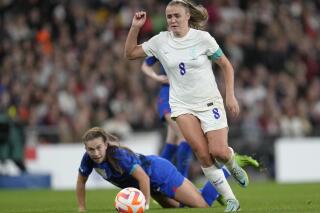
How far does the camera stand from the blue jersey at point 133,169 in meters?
10.8

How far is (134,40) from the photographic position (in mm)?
10305

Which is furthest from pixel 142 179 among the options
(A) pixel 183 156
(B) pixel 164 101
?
(B) pixel 164 101

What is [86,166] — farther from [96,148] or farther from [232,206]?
[232,206]

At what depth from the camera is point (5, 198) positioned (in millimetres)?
Result: 15539

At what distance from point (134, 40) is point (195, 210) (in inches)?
77.7

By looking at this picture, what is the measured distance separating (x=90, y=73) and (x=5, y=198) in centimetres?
735

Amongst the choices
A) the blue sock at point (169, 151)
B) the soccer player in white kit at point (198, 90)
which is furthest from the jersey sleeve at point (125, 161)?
the blue sock at point (169, 151)

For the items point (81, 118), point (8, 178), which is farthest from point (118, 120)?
point (8, 178)

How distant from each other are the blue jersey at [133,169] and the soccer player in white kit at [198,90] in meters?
0.97

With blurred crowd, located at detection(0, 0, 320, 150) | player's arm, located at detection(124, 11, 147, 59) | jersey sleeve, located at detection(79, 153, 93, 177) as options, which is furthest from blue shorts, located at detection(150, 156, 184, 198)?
blurred crowd, located at detection(0, 0, 320, 150)

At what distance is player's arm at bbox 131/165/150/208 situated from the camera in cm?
1074

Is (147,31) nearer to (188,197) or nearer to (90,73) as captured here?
(90,73)

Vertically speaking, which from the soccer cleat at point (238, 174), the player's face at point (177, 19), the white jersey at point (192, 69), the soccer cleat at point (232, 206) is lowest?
the soccer cleat at point (232, 206)

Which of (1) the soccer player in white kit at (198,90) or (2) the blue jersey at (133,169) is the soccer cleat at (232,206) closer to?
(1) the soccer player in white kit at (198,90)
